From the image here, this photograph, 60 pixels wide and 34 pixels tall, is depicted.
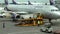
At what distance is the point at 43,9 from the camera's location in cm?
4241

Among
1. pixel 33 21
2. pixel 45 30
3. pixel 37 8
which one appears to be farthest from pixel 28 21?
pixel 37 8

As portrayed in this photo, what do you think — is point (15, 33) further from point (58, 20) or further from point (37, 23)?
point (58, 20)

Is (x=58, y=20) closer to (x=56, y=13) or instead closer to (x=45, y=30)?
(x=56, y=13)

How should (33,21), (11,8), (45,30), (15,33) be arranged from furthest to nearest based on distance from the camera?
(11,8) → (33,21) → (45,30) → (15,33)

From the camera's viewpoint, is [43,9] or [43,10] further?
[43,9]

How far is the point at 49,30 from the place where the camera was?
885 inches

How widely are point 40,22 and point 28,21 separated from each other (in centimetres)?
199

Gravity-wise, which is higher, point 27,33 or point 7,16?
point 27,33

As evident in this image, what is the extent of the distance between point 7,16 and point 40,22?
18875 millimetres

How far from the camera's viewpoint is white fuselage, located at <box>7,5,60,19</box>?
115ft

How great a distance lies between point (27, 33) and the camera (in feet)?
71.2

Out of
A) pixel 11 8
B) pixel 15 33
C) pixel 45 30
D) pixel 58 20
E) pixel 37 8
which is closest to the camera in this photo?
pixel 15 33

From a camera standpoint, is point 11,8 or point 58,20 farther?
point 11,8

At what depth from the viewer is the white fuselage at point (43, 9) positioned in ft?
115
